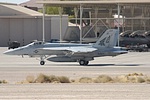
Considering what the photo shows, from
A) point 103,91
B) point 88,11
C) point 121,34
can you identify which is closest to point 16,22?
point 88,11

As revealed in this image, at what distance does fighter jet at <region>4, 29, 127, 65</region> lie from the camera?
1736 inches

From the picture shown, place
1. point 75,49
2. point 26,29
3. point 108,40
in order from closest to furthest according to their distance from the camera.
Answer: point 75,49 → point 108,40 → point 26,29

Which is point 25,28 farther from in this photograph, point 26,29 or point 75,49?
point 75,49

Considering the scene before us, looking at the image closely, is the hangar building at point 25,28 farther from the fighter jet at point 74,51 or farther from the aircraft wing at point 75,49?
the aircraft wing at point 75,49

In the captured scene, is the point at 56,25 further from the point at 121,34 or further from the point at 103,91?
the point at 103,91

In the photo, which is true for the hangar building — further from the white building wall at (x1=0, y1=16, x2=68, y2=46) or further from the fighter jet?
the fighter jet

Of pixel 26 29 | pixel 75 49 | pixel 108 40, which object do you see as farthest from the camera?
pixel 26 29

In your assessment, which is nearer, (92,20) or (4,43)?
(92,20)

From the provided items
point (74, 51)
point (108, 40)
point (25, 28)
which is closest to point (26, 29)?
point (25, 28)

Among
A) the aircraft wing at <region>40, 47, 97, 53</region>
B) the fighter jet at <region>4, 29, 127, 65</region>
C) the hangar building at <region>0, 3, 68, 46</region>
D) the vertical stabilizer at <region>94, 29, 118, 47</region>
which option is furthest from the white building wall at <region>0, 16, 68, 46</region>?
the aircraft wing at <region>40, 47, 97, 53</region>

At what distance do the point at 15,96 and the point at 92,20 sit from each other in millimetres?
59896

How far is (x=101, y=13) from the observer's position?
78062 mm

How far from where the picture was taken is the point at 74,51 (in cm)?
4381

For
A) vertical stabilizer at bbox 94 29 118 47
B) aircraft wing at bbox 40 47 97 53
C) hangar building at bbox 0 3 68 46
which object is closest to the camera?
aircraft wing at bbox 40 47 97 53
